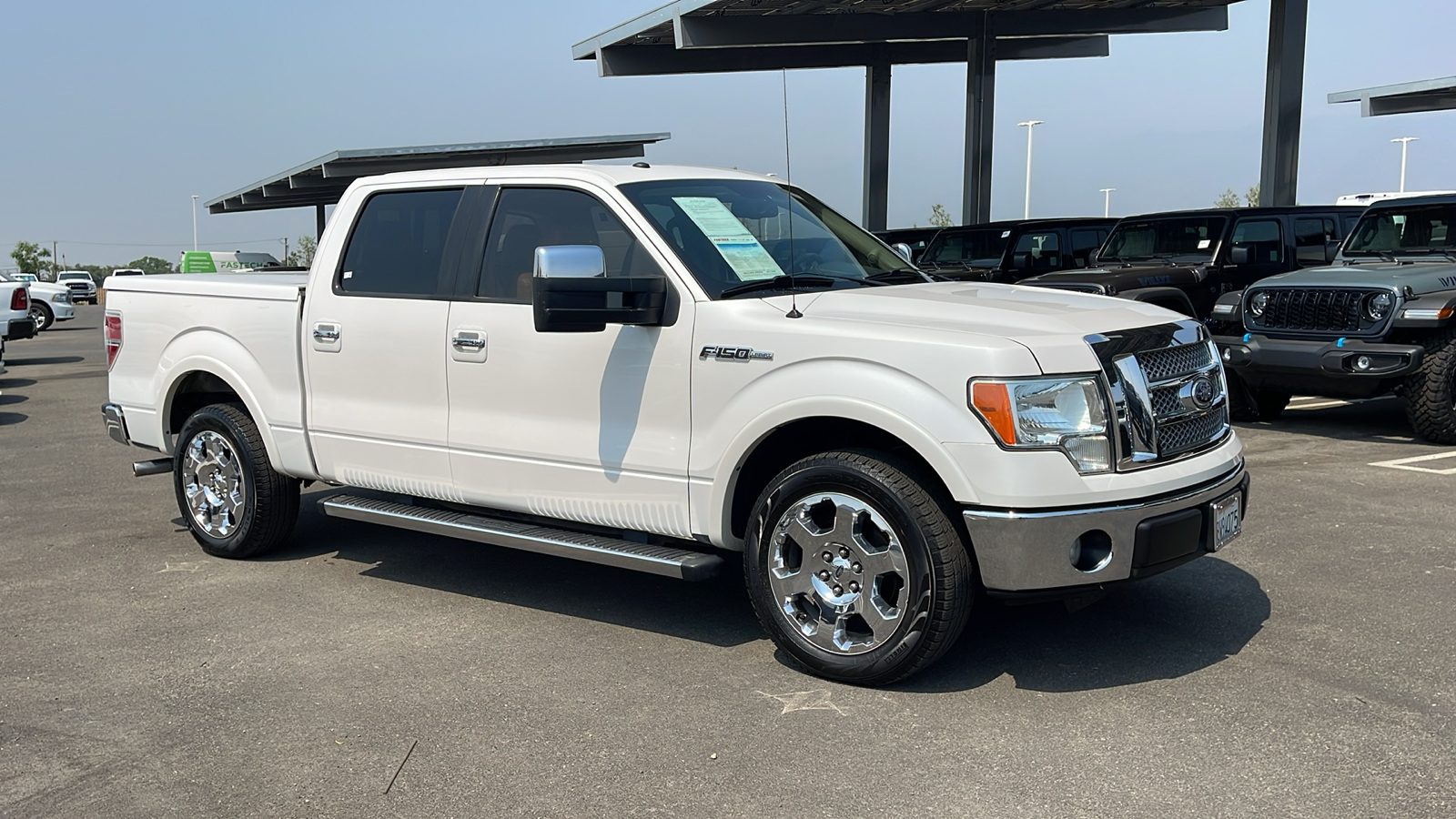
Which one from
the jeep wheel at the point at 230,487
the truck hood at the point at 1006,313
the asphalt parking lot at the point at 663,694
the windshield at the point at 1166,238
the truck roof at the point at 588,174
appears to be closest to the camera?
the asphalt parking lot at the point at 663,694

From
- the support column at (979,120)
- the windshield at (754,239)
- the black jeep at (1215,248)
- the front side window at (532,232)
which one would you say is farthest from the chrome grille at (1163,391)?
the support column at (979,120)

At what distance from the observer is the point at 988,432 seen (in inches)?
163

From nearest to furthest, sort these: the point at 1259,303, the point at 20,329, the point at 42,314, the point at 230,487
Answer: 1. the point at 230,487
2. the point at 1259,303
3. the point at 20,329
4. the point at 42,314

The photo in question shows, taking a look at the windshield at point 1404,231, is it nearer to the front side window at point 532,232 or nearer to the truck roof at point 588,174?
the truck roof at point 588,174

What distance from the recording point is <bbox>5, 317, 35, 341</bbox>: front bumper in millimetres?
19000

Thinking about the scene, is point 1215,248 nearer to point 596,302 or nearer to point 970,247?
point 970,247

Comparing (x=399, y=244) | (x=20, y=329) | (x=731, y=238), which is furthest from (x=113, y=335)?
(x=20, y=329)

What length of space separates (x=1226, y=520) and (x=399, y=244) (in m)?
3.79

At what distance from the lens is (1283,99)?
20.9 m

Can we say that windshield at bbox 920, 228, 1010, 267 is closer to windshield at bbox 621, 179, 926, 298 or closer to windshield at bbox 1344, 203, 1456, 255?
windshield at bbox 1344, 203, 1456, 255

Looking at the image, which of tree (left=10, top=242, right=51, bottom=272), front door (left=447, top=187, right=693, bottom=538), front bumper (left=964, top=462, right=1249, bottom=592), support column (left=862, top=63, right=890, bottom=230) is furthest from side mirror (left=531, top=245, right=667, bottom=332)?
tree (left=10, top=242, right=51, bottom=272)

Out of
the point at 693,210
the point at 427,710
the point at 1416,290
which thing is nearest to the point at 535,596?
the point at 427,710

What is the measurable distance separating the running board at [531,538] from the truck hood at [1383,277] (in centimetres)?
740

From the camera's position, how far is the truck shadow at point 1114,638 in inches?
181
